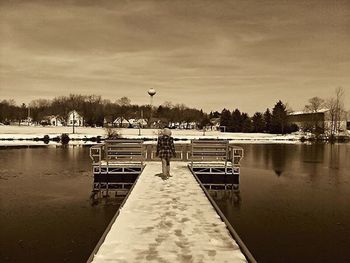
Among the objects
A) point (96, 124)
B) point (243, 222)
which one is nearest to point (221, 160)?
point (243, 222)

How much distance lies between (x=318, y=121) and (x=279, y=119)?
12157 millimetres

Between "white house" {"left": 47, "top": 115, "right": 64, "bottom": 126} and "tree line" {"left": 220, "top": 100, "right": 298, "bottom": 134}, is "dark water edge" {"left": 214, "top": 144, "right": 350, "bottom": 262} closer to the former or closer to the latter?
"tree line" {"left": 220, "top": 100, "right": 298, "bottom": 134}

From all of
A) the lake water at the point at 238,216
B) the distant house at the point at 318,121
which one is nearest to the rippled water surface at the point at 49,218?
the lake water at the point at 238,216

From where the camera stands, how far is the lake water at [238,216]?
9.41 meters

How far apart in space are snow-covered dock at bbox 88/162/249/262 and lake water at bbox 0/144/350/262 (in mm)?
1219

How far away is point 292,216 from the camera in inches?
511

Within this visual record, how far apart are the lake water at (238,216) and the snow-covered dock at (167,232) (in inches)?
48.0

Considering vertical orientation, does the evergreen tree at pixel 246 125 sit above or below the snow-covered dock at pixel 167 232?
above

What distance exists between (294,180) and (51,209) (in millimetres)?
13633

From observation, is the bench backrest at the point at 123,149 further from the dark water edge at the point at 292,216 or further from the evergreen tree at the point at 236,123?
the evergreen tree at the point at 236,123

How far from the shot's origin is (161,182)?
15.1 metres

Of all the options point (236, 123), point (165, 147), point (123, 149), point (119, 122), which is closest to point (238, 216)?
point (165, 147)

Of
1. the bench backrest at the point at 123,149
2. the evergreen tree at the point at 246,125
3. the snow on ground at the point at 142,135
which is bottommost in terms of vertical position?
the snow on ground at the point at 142,135

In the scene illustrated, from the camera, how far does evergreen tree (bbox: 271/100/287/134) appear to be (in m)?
108
